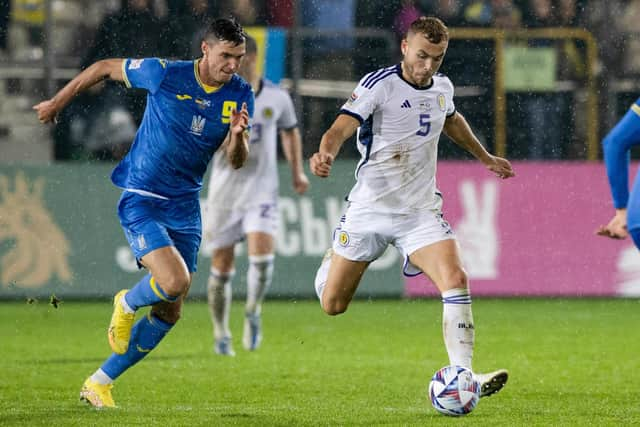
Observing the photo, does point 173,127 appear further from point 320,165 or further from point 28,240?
point 28,240

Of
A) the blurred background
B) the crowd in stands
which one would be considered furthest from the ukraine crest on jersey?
the crowd in stands

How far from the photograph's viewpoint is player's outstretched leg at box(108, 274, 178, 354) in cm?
729

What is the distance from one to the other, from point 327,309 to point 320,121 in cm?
712

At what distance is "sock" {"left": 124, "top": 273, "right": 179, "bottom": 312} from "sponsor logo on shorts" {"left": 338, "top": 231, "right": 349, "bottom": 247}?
97 centimetres

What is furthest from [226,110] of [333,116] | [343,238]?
[333,116]

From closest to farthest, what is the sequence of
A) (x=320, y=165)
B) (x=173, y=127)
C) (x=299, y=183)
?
(x=320, y=165), (x=173, y=127), (x=299, y=183)

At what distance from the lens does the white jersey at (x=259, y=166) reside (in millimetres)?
10625

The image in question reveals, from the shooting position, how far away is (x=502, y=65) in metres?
14.6

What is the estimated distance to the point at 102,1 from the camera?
570 inches

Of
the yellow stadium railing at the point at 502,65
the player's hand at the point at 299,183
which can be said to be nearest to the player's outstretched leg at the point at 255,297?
the player's hand at the point at 299,183

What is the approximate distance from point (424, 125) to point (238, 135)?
1.02 metres

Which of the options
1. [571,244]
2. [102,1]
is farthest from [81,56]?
[571,244]

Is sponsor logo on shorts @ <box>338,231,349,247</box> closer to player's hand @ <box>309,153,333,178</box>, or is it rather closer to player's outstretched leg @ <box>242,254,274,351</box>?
player's hand @ <box>309,153,333,178</box>

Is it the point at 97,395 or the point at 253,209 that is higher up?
the point at 253,209
